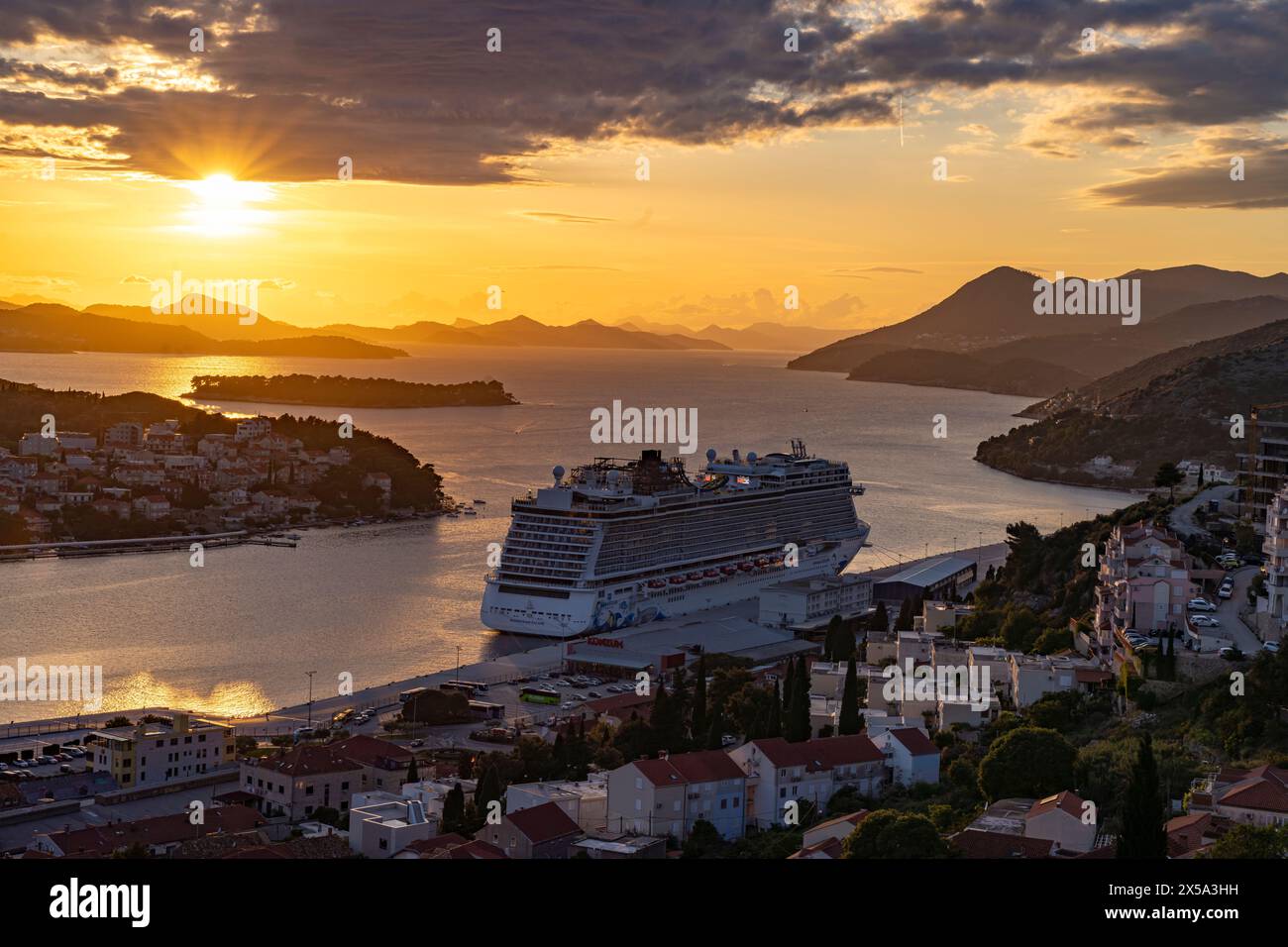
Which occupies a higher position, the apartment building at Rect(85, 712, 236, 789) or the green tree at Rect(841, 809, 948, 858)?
the green tree at Rect(841, 809, 948, 858)

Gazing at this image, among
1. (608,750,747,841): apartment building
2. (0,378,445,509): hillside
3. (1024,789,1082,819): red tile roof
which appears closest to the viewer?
(1024,789,1082,819): red tile roof

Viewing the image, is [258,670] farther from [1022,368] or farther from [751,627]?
[1022,368]

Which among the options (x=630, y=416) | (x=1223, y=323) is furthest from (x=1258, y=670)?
(x=1223, y=323)

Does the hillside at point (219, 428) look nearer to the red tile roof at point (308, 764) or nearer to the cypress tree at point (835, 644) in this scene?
the cypress tree at point (835, 644)

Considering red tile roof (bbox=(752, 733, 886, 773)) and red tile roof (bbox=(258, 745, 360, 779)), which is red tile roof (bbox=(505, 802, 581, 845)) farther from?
red tile roof (bbox=(258, 745, 360, 779))

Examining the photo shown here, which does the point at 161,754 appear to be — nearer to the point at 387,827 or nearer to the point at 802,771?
the point at 387,827

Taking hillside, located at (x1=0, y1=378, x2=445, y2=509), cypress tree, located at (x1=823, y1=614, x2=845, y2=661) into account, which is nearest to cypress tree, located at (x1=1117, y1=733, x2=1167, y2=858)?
cypress tree, located at (x1=823, y1=614, x2=845, y2=661)

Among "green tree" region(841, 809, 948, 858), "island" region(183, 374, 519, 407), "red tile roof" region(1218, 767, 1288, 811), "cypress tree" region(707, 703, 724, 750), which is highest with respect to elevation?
"island" region(183, 374, 519, 407)
